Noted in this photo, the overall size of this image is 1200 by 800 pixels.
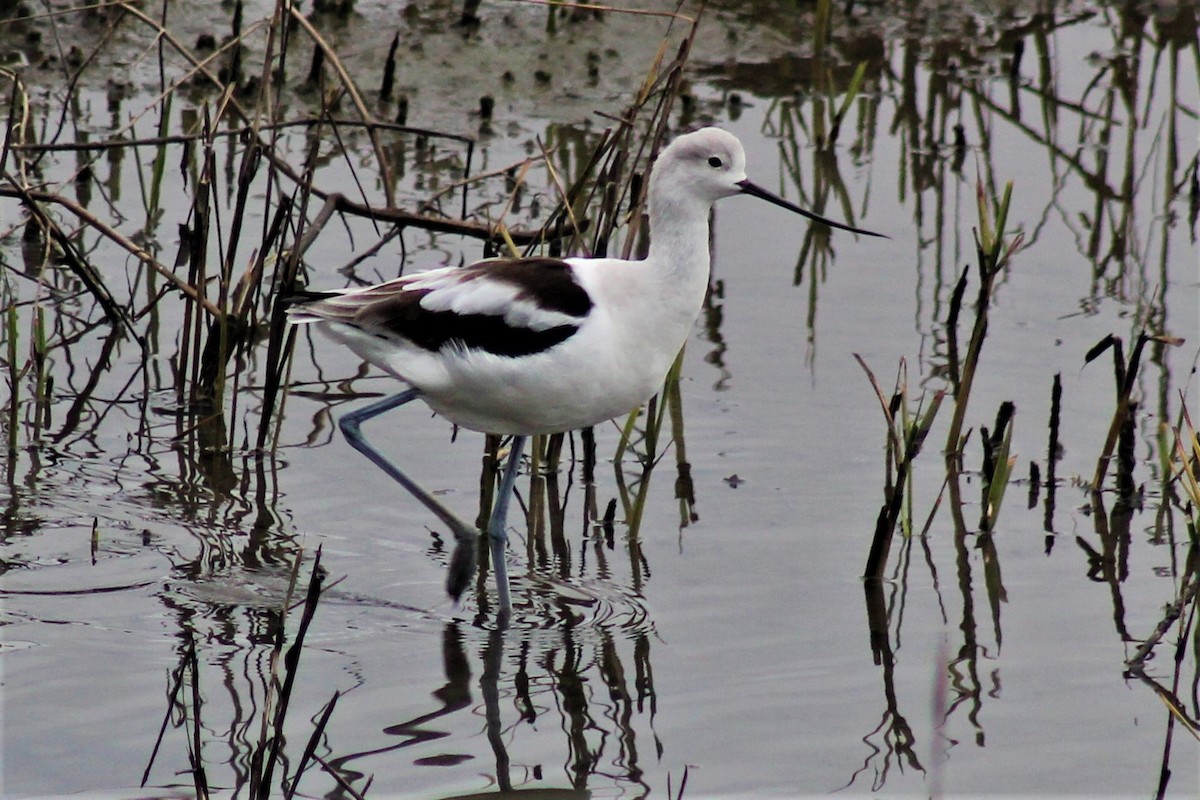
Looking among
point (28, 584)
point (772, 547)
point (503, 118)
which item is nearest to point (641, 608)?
point (772, 547)

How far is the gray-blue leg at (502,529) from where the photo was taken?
451 cm

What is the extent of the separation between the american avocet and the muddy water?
1.78ft

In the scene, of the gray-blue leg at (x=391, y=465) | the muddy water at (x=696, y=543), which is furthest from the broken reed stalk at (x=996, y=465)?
the gray-blue leg at (x=391, y=465)

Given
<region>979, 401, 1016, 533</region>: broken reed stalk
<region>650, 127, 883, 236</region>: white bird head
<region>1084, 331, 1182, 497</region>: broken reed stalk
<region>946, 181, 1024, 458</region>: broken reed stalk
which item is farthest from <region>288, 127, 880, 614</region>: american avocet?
<region>1084, 331, 1182, 497</region>: broken reed stalk

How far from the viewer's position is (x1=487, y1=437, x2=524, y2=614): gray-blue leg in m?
4.51

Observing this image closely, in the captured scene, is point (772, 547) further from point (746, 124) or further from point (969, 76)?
point (969, 76)

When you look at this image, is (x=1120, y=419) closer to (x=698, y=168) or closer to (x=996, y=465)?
(x=996, y=465)

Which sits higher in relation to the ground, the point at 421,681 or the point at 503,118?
the point at 503,118

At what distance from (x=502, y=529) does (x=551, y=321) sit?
2.26 ft

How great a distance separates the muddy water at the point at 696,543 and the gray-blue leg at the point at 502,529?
0.08m

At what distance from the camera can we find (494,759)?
3814 mm

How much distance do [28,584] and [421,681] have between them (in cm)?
109

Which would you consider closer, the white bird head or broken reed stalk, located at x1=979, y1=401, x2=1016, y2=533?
the white bird head

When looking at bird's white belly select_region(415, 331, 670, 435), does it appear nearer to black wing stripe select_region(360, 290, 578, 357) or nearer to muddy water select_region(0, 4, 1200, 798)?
black wing stripe select_region(360, 290, 578, 357)
